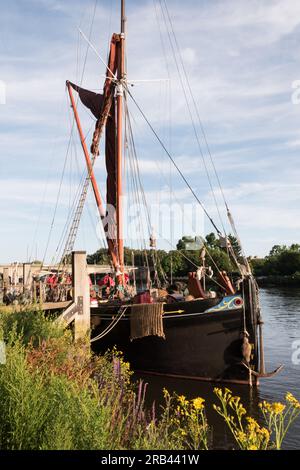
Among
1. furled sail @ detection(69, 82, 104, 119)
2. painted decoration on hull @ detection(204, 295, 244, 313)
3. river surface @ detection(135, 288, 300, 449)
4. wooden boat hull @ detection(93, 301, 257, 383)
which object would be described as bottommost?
river surface @ detection(135, 288, 300, 449)

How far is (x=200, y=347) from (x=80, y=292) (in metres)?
4.59

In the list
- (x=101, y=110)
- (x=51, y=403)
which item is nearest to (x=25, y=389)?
(x=51, y=403)

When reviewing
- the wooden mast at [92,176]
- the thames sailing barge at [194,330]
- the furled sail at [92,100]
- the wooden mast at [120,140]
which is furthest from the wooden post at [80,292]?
the furled sail at [92,100]

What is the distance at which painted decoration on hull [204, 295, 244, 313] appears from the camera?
45.6ft

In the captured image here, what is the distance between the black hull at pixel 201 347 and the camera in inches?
548

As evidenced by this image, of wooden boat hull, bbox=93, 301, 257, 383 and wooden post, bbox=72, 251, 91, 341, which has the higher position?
wooden post, bbox=72, 251, 91, 341

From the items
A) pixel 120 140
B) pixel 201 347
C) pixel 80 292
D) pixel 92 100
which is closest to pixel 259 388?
pixel 201 347

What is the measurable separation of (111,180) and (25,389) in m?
16.6

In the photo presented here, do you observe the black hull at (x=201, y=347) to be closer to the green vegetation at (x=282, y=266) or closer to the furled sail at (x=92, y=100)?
the furled sail at (x=92, y=100)

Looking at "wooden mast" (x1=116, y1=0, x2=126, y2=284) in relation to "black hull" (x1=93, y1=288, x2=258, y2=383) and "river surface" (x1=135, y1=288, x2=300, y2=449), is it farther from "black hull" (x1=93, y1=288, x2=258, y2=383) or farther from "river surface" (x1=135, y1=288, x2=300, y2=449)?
"river surface" (x1=135, y1=288, x2=300, y2=449)

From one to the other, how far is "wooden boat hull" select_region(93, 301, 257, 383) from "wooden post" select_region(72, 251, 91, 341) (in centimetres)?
347

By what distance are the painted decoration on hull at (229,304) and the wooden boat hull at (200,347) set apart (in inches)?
3.7

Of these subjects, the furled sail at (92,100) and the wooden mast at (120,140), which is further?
the furled sail at (92,100)

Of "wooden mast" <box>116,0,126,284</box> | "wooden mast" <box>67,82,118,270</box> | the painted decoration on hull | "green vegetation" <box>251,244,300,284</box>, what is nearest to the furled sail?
"wooden mast" <box>67,82,118,270</box>
